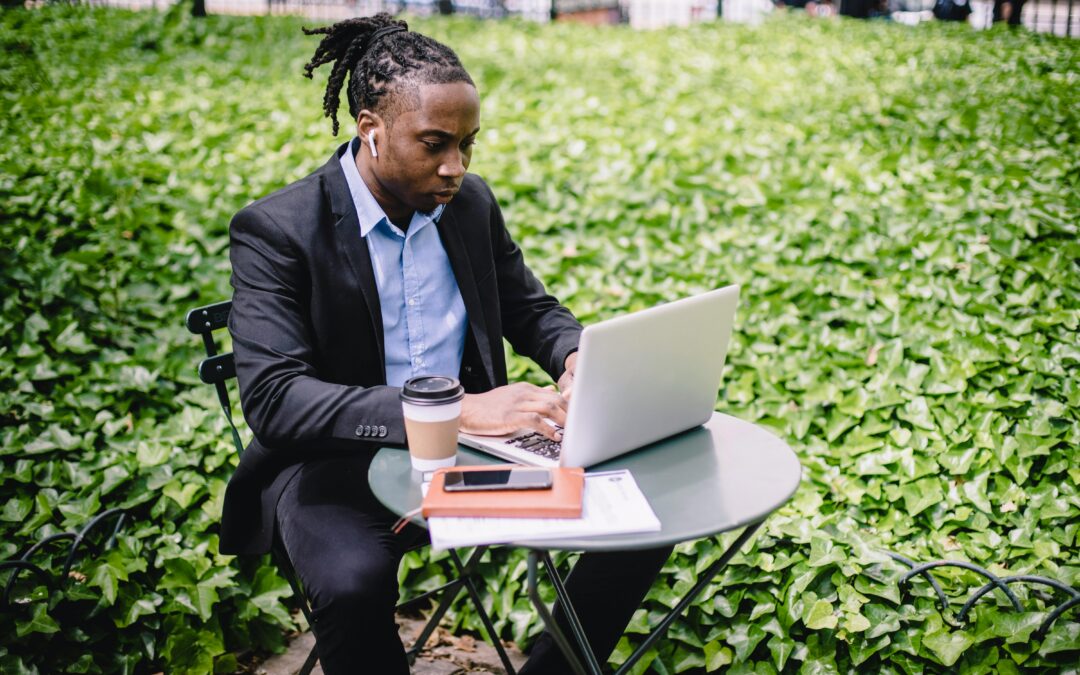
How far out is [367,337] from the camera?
2.38 metres

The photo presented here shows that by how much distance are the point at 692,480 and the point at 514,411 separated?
427mm

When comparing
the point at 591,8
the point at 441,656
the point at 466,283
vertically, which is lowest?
the point at 441,656

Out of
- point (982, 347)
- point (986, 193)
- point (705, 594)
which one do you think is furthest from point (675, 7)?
point (705, 594)

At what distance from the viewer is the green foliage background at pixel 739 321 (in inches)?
108

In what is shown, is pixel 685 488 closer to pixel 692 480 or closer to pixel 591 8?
pixel 692 480

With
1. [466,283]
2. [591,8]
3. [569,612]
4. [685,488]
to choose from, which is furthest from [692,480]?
[591,8]

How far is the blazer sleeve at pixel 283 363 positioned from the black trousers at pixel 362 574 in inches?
5.7

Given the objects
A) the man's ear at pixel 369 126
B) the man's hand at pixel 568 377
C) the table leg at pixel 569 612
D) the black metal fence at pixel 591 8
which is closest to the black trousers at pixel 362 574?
the table leg at pixel 569 612

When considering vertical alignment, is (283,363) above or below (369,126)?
below

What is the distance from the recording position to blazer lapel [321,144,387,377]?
234 cm

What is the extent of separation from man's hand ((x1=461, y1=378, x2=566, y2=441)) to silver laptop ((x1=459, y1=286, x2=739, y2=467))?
36 millimetres

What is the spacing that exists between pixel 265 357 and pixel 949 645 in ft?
6.52

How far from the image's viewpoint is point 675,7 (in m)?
19.5

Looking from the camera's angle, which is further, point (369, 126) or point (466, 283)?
point (466, 283)
